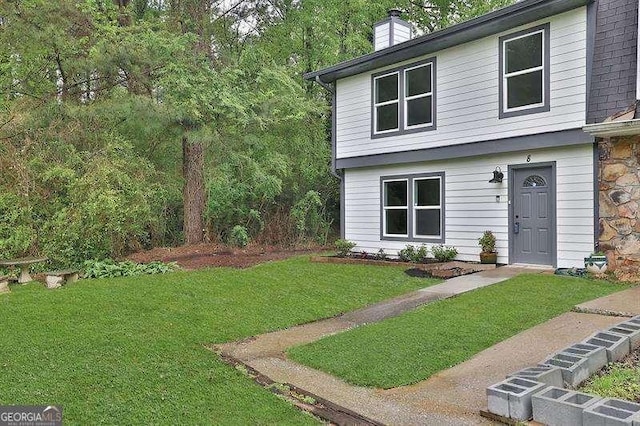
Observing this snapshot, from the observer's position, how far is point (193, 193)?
1315 cm

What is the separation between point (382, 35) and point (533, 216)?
231 inches

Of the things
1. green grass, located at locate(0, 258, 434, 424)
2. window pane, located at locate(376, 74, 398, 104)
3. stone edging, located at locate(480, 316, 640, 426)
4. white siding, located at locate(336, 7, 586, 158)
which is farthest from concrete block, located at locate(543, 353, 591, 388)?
window pane, located at locate(376, 74, 398, 104)

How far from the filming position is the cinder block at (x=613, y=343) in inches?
156

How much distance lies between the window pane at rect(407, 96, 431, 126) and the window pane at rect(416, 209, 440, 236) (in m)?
1.95

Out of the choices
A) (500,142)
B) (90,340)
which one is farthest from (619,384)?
(500,142)

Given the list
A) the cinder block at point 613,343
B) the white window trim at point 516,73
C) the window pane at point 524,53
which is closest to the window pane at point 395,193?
the white window trim at point 516,73

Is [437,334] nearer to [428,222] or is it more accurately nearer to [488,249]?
[488,249]

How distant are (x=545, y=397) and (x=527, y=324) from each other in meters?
2.52

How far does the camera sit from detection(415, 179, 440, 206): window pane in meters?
10.6

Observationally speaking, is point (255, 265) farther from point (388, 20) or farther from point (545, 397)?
point (545, 397)

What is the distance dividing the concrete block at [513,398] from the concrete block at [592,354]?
696 mm

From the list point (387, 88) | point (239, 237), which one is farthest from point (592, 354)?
point (239, 237)

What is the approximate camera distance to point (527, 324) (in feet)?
17.9

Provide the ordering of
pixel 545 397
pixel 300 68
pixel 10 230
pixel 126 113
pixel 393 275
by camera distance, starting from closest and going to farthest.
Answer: pixel 545 397 → pixel 393 275 → pixel 10 230 → pixel 126 113 → pixel 300 68
